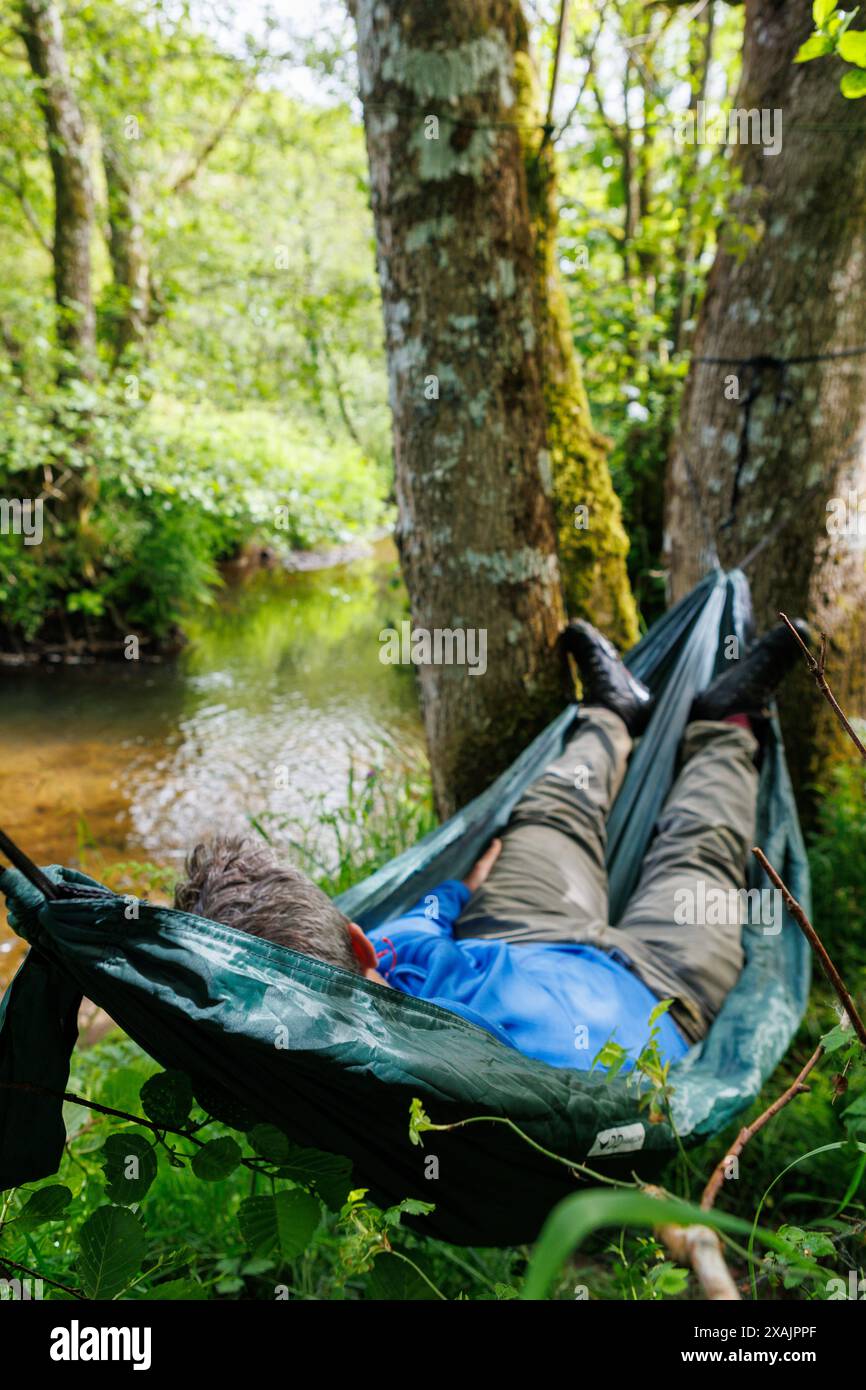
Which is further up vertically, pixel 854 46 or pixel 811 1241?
pixel 854 46

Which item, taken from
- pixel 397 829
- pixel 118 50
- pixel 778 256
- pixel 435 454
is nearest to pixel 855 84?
pixel 435 454

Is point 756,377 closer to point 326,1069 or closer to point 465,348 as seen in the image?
point 465,348

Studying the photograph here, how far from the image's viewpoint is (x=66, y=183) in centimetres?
637

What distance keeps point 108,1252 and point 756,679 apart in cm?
180

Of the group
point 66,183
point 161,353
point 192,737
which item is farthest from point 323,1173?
point 161,353

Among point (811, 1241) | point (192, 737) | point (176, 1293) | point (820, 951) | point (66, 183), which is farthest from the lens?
point (66, 183)

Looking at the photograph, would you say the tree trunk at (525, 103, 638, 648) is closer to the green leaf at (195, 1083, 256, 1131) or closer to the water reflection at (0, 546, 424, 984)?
the water reflection at (0, 546, 424, 984)

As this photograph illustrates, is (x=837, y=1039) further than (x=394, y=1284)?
No

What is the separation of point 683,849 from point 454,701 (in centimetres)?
61

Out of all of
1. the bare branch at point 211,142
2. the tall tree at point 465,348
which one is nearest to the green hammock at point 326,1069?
the tall tree at point 465,348

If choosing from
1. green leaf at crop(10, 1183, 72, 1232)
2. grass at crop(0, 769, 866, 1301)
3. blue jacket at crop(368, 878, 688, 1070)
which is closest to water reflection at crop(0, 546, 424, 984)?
blue jacket at crop(368, 878, 688, 1070)

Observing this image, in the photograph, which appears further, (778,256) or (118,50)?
(118,50)

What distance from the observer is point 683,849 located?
192 cm
